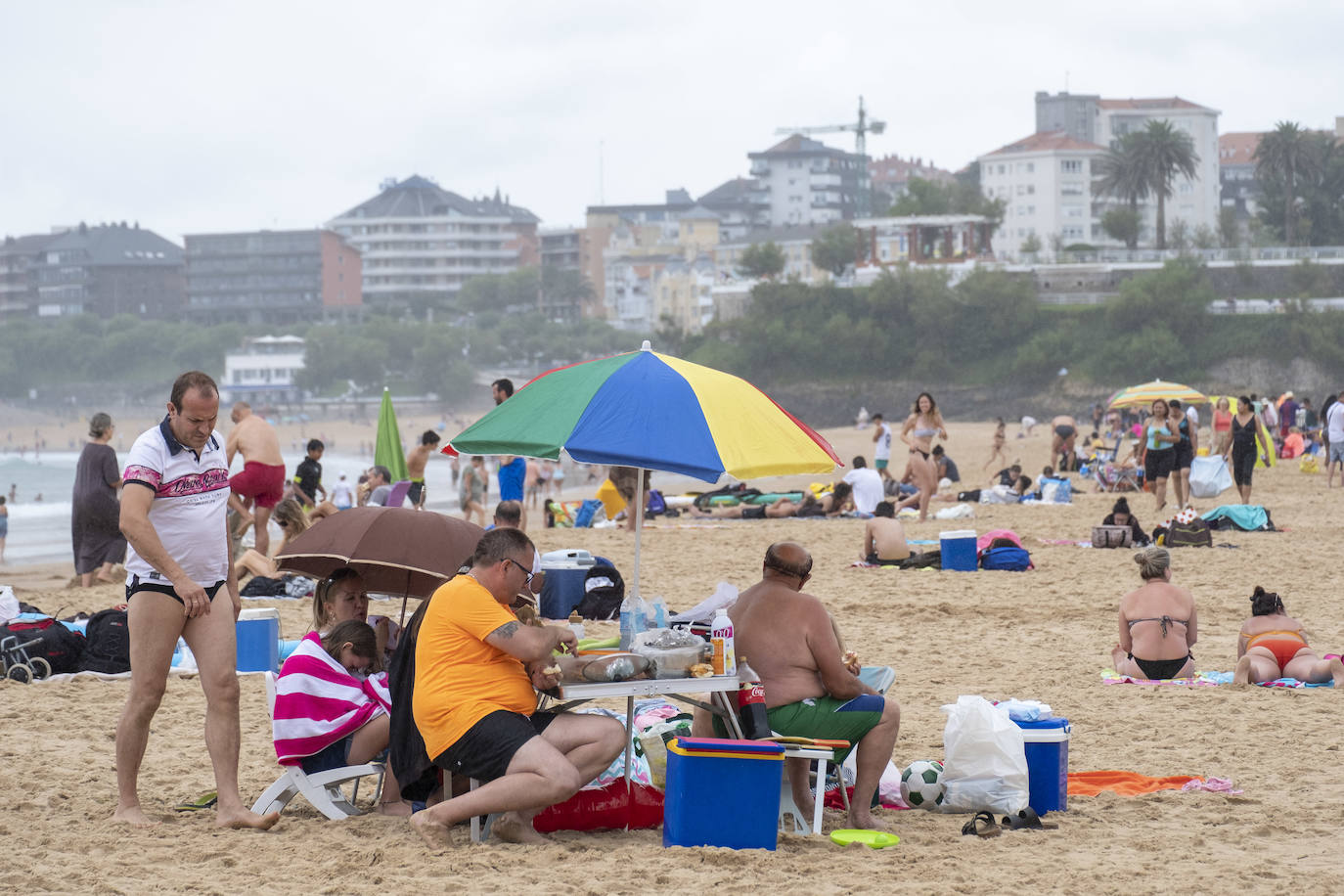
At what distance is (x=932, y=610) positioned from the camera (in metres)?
9.18

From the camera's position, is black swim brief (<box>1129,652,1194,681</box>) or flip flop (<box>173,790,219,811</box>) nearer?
flip flop (<box>173,790,219,811</box>)

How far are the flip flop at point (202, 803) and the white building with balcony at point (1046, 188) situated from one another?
8382 cm

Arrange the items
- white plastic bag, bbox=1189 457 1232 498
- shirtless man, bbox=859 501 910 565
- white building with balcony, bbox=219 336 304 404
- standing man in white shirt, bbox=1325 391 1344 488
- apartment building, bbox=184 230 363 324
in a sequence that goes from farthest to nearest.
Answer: apartment building, bbox=184 230 363 324, white building with balcony, bbox=219 336 304 404, standing man in white shirt, bbox=1325 391 1344 488, white plastic bag, bbox=1189 457 1232 498, shirtless man, bbox=859 501 910 565

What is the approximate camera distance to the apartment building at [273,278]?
108938mm

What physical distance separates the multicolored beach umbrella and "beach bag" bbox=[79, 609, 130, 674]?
10.1 feet

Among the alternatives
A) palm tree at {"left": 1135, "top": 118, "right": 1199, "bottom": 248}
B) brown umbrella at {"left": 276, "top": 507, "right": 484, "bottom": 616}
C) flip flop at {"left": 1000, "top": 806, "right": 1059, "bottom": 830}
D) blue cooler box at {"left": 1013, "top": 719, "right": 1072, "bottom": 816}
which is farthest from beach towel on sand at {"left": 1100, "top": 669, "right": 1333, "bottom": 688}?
palm tree at {"left": 1135, "top": 118, "right": 1199, "bottom": 248}

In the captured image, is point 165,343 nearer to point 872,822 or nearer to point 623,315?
point 623,315

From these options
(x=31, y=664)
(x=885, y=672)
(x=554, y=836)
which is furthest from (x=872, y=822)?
(x=31, y=664)

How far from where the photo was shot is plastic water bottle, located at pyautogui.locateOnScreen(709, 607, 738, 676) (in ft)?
14.2

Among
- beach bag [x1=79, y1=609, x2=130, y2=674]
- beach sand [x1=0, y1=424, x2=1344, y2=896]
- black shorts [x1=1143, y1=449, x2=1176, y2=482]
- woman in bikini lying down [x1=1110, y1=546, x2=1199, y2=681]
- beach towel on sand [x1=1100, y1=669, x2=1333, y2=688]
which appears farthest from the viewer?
black shorts [x1=1143, y1=449, x2=1176, y2=482]

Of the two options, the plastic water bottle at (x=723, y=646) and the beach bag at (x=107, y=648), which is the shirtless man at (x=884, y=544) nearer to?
the beach bag at (x=107, y=648)

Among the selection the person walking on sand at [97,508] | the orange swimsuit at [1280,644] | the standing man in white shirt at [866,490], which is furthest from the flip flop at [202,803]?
the standing man in white shirt at [866,490]

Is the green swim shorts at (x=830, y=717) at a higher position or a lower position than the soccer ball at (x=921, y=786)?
higher

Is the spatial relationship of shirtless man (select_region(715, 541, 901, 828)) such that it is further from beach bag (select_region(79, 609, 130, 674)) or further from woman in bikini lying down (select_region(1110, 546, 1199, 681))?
beach bag (select_region(79, 609, 130, 674))
